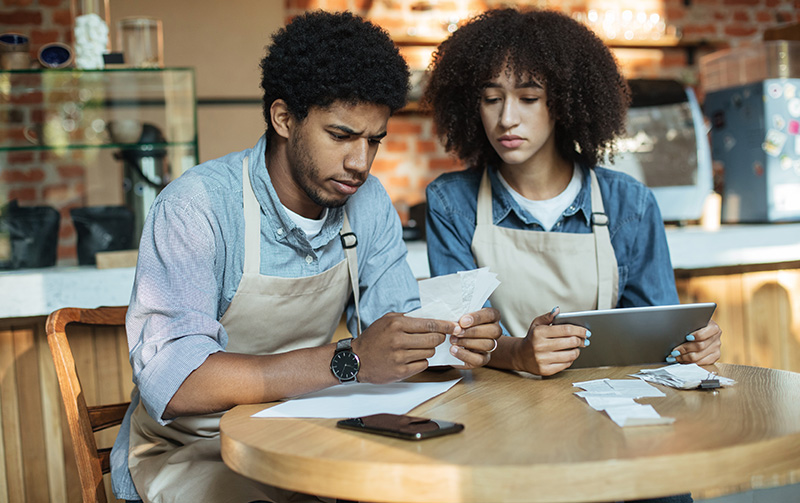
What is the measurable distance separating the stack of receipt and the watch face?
1.68 feet

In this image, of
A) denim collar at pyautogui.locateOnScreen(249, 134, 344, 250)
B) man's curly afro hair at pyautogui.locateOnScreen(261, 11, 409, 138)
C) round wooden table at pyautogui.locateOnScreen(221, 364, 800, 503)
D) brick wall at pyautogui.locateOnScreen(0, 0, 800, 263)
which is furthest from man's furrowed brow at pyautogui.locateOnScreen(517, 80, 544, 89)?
brick wall at pyautogui.locateOnScreen(0, 0, 800, 263)

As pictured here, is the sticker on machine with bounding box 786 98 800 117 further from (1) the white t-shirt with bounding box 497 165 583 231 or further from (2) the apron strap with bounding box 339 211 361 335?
(2) the apron strap with bounding box 339 211 361 335

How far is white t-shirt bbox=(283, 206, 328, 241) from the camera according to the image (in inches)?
58.2

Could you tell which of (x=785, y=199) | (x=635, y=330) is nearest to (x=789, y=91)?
(x=785, y=199)

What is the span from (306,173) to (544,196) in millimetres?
669

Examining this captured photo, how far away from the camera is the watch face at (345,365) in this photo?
1.18 meters

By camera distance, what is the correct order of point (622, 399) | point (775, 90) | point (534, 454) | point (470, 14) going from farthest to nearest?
point (470, 14) → point (775, 90) → point (622, 399) → point (534, 454)

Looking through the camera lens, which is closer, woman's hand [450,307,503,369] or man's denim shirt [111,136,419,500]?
man's denim shirt [111,136,419,500]

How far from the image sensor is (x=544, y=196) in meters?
1.82

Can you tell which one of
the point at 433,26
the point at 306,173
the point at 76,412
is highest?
the point at 433,26

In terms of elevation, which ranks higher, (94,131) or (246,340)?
(94,131)

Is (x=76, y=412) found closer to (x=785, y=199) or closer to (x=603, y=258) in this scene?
(x=603, y=258)

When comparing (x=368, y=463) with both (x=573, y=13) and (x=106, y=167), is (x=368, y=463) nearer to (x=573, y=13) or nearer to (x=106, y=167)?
(x=106, y=167)

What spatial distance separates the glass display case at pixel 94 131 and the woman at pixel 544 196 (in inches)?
30.1
